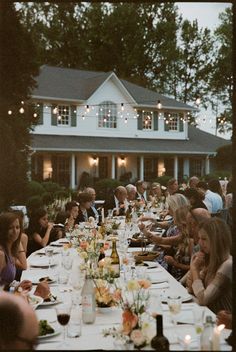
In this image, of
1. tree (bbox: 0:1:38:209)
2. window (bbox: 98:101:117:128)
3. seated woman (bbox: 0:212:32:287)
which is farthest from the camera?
window (bbox: 98:101:117:128)

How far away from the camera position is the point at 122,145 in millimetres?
17484

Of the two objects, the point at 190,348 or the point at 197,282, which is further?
the point at 197,282

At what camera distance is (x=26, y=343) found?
1.54 m

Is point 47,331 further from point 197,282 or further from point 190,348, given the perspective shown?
point 197,282

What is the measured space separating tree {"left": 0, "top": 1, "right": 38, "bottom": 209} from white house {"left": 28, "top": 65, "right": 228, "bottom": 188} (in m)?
5.30

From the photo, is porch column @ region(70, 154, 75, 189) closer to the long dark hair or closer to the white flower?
the long dark hair

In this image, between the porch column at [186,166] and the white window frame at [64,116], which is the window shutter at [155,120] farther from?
A: the white window frame at [64,116]

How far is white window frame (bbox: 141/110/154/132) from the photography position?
18.6 m

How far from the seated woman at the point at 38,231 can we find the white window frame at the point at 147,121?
13.7 m

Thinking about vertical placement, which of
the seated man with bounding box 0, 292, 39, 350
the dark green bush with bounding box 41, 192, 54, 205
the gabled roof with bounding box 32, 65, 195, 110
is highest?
the gabled roof with bounding box 32, 65, 195, 110

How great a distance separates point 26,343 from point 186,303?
47.3 inches

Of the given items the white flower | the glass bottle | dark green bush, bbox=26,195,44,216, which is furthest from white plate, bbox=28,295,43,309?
dark green bush, bbox=26,195,44,216

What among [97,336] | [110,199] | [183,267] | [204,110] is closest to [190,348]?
[97,336]

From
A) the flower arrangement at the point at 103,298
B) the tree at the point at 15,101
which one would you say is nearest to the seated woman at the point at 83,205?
the tree at the point at 15,101
